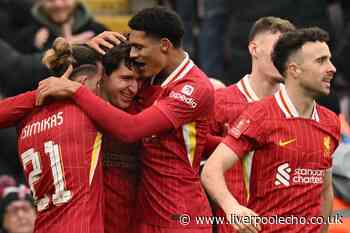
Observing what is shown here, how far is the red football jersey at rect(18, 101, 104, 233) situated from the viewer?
25.8ft

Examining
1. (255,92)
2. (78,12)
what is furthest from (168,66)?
(78,12)

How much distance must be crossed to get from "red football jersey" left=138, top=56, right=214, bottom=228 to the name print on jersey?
2.10 feet

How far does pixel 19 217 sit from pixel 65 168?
8.59 ft

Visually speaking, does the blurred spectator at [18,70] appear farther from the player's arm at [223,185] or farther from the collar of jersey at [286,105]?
the player's arm at [223,185]

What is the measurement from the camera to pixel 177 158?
8.24 metres

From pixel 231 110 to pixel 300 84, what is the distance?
Answer: 0.92m

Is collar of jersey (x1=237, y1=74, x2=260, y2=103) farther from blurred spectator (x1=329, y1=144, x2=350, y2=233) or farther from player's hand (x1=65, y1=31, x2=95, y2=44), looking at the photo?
player's hand (x1=65, y1=31, x2=95, y2=44)

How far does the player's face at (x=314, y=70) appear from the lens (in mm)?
8188

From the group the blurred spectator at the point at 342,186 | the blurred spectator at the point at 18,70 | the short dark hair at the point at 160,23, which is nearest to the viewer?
the short dark hair at the point at 160,23

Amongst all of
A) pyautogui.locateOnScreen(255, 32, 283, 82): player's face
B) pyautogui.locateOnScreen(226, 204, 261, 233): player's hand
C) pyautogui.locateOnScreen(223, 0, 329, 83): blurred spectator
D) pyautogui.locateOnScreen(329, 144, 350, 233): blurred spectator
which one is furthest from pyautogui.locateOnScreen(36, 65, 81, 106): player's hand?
pyautogui.locateOnScreen(223, 0, 329, 83): blurred spectator

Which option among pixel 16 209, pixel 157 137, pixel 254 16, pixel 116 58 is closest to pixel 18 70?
pixel 16 209

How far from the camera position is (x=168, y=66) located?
27.4 ft

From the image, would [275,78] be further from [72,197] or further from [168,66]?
[72,197]

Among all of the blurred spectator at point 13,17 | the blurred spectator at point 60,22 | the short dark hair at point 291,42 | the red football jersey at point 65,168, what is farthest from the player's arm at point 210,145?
the blurred spectator at point 13,17
